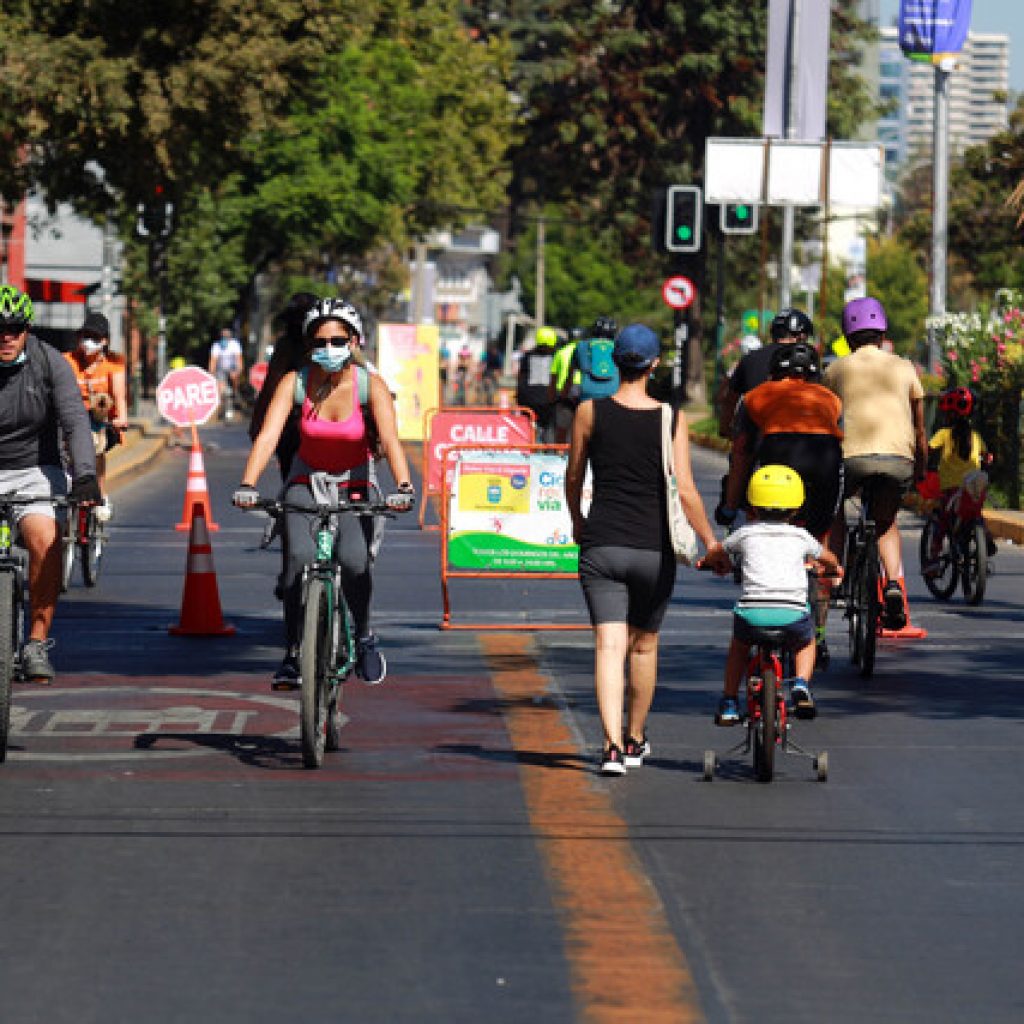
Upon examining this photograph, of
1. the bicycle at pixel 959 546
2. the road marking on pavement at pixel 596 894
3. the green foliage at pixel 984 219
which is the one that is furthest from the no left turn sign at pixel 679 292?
the road marking on pavement at pixel 596 894

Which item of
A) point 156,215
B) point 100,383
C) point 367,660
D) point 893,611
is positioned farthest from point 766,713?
point 156,215

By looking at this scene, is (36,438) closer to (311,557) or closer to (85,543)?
(311,557)

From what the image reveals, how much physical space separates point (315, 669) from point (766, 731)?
1.69 metres

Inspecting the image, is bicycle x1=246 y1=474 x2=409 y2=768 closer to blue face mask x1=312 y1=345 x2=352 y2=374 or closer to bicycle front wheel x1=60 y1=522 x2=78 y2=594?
blue face mask x1=312 y1=345 x2=352 y2=374

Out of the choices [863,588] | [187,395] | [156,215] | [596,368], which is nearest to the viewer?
[863,588]

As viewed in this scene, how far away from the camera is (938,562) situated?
1875cm

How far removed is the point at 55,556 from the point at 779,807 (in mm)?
3147

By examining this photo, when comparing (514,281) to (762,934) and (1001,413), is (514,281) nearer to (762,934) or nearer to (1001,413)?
(1001,413)

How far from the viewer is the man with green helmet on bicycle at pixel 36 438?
10859 millimetres

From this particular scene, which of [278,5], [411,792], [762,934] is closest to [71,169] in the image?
[278,5]

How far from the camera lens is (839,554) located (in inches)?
557

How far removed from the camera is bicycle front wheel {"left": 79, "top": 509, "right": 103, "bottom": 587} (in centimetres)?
1886

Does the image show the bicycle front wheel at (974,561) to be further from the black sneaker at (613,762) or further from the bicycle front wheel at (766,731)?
the black sneaker at (613,762)

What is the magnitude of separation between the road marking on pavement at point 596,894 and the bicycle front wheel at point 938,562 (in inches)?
277
